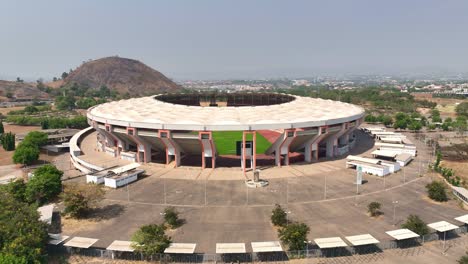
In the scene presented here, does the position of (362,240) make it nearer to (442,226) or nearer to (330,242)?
(330,242)

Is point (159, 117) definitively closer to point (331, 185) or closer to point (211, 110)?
point (211, 110)

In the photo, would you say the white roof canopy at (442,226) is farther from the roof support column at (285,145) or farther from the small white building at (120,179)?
the small white building at (120,179)

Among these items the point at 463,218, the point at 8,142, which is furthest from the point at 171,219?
the point at 8,142

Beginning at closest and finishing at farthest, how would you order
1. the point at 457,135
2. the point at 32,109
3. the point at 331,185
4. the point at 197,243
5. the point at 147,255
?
the point at 147,255
the point at 197,243
the point at 331,185
the point at 457,135
the point at 32,109

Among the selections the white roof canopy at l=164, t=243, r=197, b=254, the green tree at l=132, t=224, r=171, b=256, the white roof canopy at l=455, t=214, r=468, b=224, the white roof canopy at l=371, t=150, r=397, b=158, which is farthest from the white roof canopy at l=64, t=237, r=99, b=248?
the white roof canopy at l=371, t=150, r=397, b=158

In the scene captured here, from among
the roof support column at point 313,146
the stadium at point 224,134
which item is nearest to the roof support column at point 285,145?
the stadium at point 224,134

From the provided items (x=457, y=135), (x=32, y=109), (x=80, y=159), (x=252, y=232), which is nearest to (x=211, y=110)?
(x=80, y=159)

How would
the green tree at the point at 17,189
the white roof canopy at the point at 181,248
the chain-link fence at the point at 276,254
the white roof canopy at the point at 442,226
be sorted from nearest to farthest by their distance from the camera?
the white roof canopy at the point at 181,248 → the chain-link fence at the point at 276,254 → the white roof canopy at the point at 442,226 → the green tree at the point at 17,189
